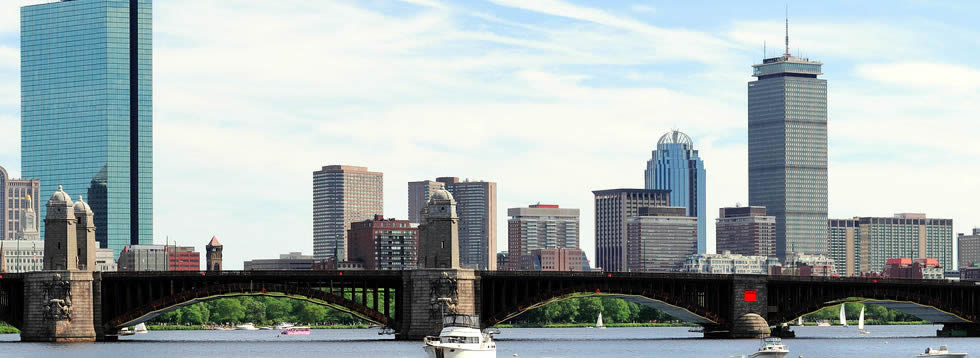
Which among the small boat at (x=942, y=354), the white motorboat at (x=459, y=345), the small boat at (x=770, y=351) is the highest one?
the white motorboat at (x=459, y=345)

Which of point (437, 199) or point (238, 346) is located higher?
point (437, 199)

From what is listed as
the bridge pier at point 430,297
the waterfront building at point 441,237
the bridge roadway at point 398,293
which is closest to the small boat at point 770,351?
the bridge roadway at point 398,293

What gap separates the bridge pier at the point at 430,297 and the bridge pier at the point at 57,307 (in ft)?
115

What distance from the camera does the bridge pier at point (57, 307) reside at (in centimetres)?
18550

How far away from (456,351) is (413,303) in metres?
45.1

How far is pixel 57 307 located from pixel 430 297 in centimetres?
3980

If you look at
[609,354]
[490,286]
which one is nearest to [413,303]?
[490,286]

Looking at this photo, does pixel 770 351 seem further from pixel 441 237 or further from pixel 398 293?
pixel 398 293

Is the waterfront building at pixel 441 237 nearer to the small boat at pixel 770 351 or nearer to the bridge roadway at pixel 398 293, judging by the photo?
the bridge roadway at pixel 398 293

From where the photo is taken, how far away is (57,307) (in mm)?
185250

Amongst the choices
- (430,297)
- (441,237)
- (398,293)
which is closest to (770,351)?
(430,297)

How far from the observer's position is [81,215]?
192625mm

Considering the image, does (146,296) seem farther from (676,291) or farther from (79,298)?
(676,291)

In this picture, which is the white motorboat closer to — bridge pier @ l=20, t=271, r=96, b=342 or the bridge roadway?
the bridge roadway
